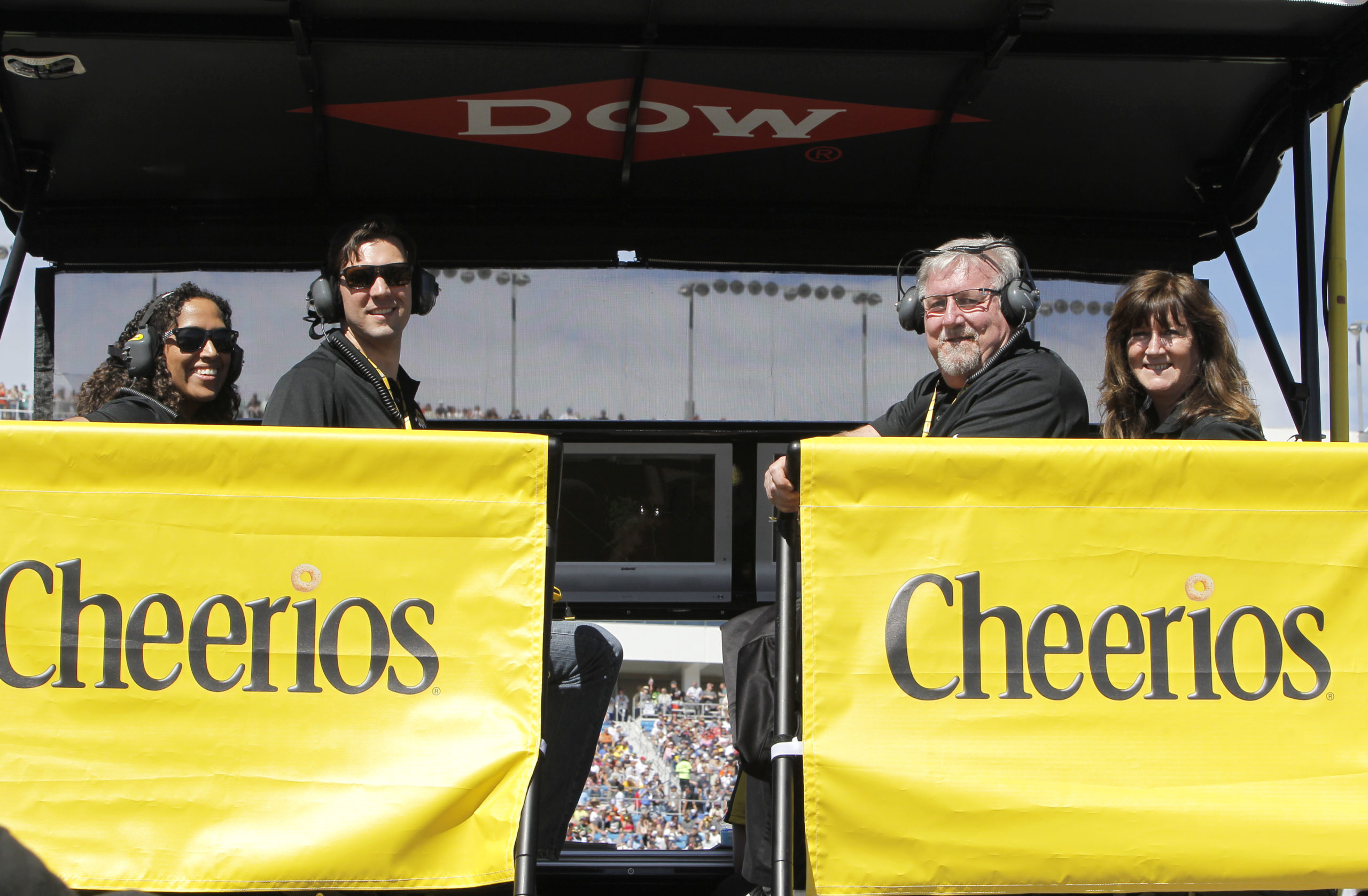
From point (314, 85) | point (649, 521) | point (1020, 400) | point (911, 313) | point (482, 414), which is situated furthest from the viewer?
point (649, 521)

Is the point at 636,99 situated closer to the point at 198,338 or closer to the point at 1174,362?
the point at 198,338

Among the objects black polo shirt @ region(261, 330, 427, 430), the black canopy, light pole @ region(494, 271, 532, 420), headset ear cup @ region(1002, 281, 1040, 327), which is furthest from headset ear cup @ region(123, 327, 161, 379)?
headset ear cup @ region(1002, 281, 1040, 327)

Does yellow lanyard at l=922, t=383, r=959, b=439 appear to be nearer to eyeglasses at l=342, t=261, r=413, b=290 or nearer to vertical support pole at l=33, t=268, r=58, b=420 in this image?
eyeglasses at l=342, t=261, r=413, b=290

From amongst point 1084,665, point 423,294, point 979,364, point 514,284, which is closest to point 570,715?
point 423,294

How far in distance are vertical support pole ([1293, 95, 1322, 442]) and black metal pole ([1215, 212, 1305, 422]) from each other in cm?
5

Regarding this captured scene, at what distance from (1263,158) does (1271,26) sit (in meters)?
0.71

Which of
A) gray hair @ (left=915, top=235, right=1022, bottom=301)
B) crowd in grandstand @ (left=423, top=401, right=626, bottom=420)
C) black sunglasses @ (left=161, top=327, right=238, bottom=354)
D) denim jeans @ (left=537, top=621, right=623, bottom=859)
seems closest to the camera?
denim jeans @ (left=537, top=621, right=623, bottom=859)

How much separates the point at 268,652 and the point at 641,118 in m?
2.44

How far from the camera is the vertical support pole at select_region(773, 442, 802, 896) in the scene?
222 centimetres

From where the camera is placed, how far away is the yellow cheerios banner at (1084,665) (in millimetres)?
2182

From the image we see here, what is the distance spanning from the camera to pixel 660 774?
3.93 meters

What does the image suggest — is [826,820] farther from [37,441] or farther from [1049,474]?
[37,441]

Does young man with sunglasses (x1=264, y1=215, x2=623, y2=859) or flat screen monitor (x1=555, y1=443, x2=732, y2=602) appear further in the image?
flat screen monitor (x1=555, y1=443, x2=732, y2=602)

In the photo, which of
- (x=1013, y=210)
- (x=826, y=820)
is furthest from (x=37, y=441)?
(x=1013, y=210)
